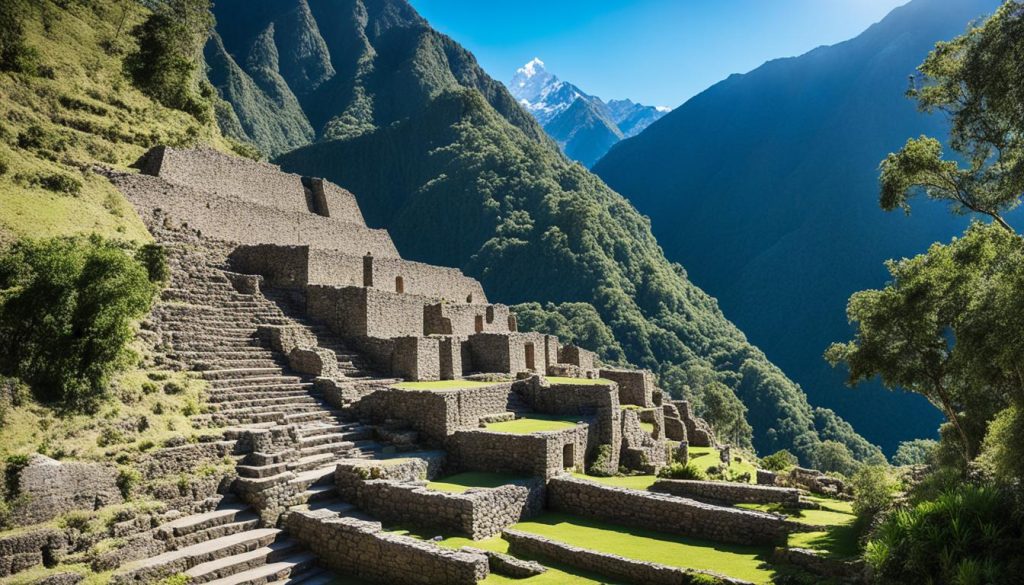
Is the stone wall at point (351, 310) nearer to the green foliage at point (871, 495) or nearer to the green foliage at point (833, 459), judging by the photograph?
the green foliage at point (871, 495)

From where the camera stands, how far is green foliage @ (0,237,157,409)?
9719 mm

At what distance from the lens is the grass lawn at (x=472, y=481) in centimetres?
1173

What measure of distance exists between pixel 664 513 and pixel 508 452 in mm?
3542

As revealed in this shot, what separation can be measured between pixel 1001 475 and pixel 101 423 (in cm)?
1381

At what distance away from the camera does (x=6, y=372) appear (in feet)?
31.2

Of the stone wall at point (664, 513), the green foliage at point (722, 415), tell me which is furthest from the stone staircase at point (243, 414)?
the green foliage at point (722, 415)

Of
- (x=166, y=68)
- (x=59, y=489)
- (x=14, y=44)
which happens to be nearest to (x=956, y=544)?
(x=59, y=489)

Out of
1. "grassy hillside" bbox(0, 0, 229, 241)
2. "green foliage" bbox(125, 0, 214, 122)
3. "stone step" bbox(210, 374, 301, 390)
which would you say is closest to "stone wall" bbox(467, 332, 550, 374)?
"stone step" bbox(210, 374, 301, 390)

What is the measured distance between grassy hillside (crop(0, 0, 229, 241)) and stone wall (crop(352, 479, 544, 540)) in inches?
353

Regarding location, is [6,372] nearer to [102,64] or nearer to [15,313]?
[15,313]

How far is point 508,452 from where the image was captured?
1334 centimetres

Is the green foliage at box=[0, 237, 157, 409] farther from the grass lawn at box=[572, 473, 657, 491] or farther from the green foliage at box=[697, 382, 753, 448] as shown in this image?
the green foliage at box=[697, 382, 753, 448]

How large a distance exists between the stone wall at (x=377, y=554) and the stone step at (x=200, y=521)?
924mm

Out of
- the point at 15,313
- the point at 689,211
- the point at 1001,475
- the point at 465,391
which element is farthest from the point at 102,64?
the point at 689,211
